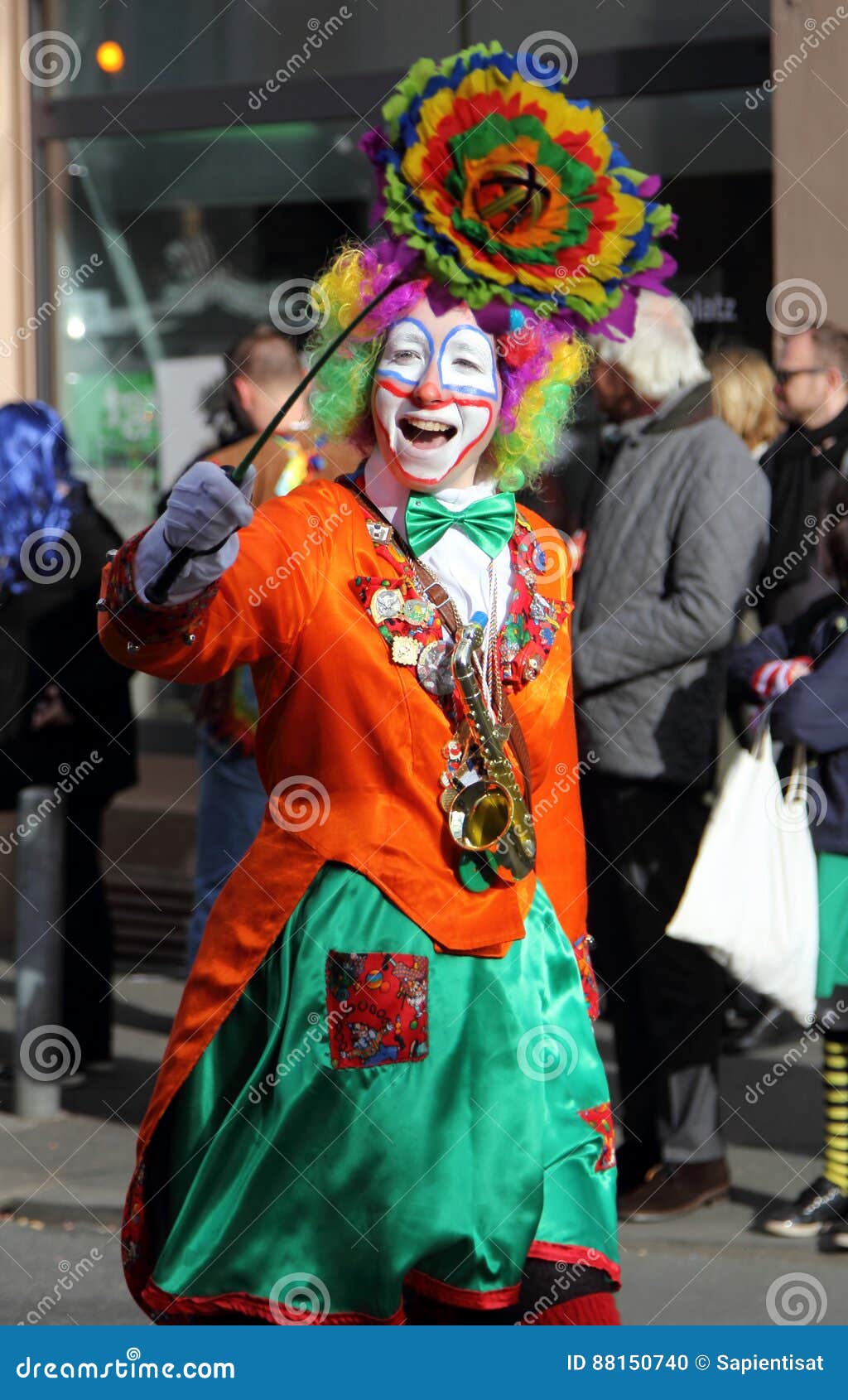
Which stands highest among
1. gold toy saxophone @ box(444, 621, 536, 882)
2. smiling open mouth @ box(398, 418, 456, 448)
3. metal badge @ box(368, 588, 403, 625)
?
smiling open mouth @ box(398, 418, 456, 448)

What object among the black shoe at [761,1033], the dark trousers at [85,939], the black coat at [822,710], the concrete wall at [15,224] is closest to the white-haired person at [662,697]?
the black coat at [822,710]

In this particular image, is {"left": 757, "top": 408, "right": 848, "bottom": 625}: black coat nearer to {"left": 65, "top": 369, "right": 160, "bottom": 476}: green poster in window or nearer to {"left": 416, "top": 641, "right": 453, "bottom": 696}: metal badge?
{"left": 416, "top": 641, "right": 453, "bottom": 696}: metal badge

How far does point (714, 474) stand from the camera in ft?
14.8

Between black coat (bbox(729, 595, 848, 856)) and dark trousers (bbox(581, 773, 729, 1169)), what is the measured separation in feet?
1.23

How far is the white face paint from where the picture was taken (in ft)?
9.53

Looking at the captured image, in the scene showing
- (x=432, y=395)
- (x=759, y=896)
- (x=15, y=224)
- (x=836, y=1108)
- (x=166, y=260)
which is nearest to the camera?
(x=432, y=395)

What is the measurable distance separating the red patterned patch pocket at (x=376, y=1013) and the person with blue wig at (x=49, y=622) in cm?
286

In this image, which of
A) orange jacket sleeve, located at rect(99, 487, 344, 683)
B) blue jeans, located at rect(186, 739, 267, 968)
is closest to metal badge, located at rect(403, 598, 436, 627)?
orange jacket sleeve, located at rect(99, 487, 344, 683)

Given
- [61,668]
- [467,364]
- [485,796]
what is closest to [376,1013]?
[485,796]

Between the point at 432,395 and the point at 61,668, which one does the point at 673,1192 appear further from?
the point at 432,395

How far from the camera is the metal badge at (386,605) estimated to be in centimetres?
277

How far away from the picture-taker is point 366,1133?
8.82ft

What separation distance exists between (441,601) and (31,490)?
2782mm

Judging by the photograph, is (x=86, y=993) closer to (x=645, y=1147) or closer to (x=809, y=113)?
(x=645, y=1147)
